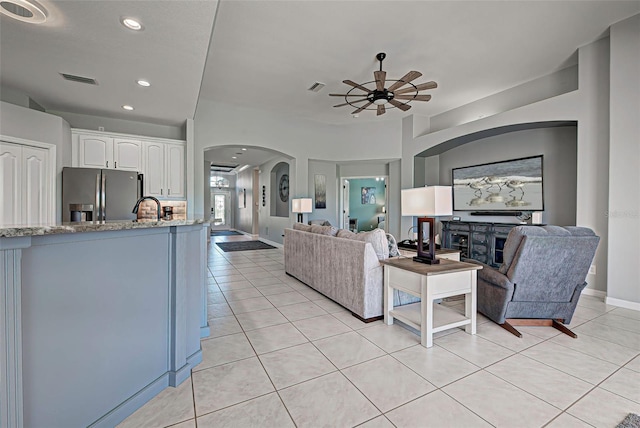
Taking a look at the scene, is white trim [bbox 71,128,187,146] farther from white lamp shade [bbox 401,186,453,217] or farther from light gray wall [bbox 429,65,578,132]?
light gray wall [bbox 429,65,578,132]

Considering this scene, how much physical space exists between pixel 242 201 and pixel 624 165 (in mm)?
11664

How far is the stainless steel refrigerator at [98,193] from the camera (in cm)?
409

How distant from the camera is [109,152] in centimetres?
465

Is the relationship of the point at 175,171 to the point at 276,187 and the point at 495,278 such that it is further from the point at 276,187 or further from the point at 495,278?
the point at 495,278

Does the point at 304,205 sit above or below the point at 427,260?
above

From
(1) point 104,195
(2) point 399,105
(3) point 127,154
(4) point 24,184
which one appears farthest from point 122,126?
(2) point 399,105

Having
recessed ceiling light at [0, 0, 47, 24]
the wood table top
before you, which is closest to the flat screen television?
the wood table top

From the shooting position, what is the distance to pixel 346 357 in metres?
2.12

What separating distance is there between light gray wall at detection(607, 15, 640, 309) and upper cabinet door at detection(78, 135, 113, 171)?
7.08m

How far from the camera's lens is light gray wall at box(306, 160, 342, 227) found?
7.21 metres

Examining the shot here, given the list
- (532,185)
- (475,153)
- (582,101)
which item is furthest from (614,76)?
(475,153)

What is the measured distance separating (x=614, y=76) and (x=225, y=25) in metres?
4.67

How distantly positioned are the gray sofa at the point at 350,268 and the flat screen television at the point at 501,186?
3.33 metres

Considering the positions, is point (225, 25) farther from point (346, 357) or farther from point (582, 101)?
point (582, 101)
